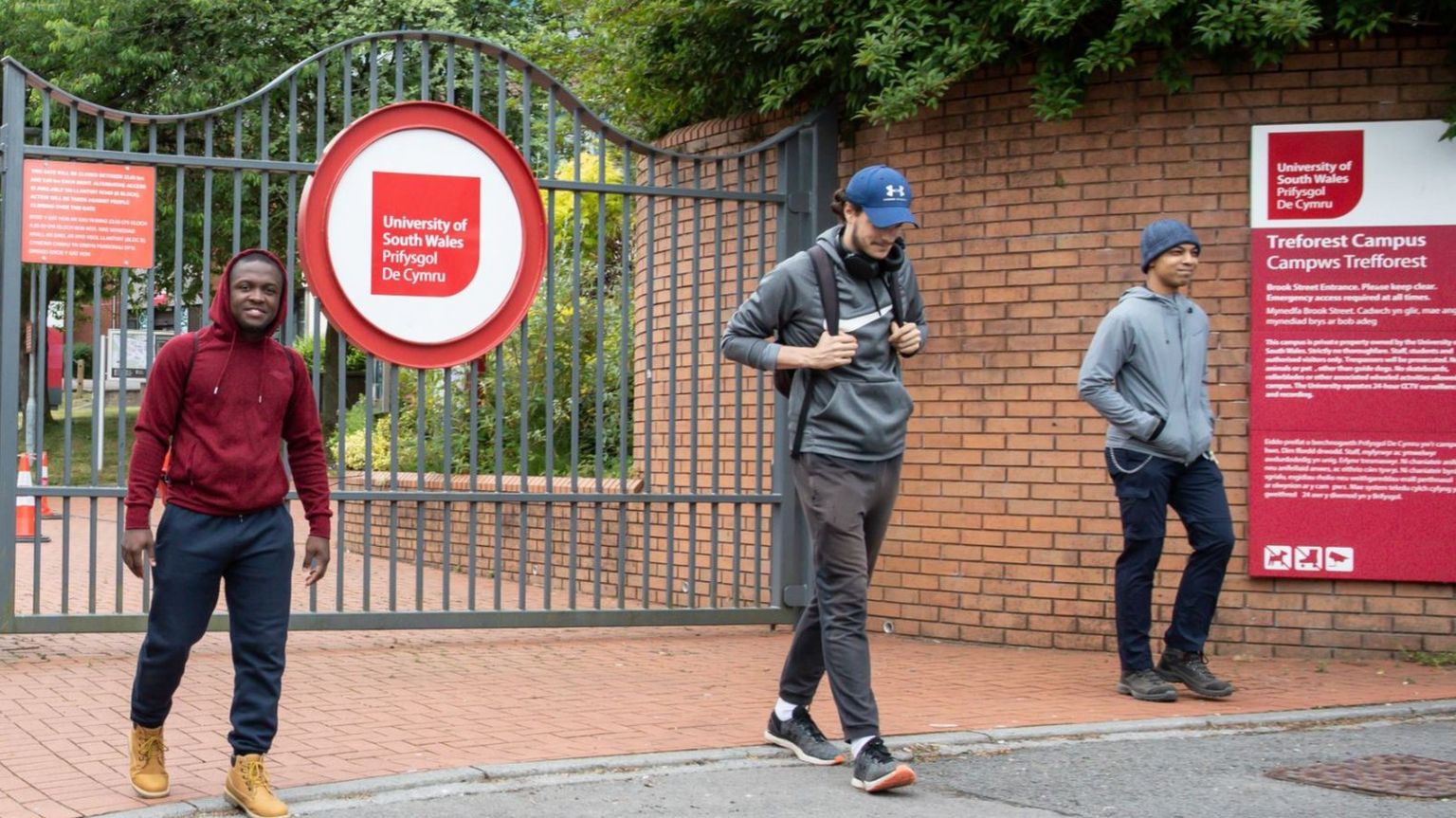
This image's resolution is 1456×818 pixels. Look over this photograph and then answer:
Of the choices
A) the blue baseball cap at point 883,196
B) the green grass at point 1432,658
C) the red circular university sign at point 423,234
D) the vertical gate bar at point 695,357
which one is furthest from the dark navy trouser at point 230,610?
the green grass at point 1432,658

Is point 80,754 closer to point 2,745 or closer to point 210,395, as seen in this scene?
point 2,745

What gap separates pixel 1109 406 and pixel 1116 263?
169cm

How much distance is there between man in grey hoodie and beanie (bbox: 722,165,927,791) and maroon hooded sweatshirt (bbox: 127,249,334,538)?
4.83ft

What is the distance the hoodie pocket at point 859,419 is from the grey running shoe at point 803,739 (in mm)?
910

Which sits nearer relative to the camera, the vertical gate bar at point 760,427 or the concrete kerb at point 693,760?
the concrete kerb at point 693,760

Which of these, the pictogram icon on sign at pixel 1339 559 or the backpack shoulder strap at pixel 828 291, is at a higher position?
the backpack shoulder strap at pixel 828 291

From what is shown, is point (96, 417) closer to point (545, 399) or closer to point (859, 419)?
point (545, 399)

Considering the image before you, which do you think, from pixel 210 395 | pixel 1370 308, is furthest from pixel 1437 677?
pixel 210 395

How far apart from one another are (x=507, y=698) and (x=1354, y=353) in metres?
4.03

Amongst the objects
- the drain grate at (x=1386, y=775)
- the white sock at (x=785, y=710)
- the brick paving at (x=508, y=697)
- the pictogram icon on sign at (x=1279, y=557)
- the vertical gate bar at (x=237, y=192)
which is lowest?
the brick paving at (x=508, y=697)

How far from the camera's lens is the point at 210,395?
15.3 ft

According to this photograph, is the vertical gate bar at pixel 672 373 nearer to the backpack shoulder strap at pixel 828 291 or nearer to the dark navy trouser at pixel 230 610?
the backpack shoulder strap at pixel 828 291

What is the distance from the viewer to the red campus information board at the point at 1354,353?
7.46 metres

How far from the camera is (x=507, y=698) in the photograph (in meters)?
6.59
